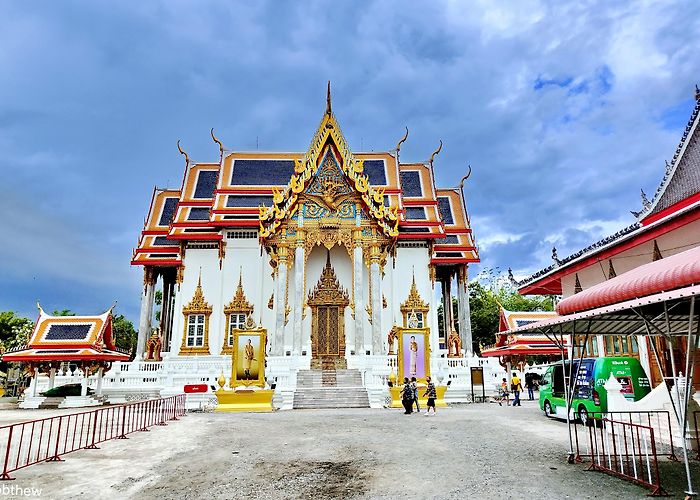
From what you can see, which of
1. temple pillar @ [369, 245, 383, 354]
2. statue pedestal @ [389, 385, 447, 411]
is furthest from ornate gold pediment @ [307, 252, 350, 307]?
statue pedestal @ [389, 385, 447, 411]

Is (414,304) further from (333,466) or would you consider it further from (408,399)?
(333,466)

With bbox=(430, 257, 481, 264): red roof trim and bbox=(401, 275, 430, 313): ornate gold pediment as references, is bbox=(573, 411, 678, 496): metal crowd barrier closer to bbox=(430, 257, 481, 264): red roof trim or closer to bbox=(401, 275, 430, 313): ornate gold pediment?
bbox=(401, 275, 430, 313): ornate gold pediment

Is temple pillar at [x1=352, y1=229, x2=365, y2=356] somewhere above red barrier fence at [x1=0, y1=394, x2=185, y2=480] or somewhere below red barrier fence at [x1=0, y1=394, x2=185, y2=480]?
above

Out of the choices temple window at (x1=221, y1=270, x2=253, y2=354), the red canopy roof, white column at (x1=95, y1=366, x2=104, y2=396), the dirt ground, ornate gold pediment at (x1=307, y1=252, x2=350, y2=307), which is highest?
ornate gold pediment at (x1=307, y1=252, x2=350, y2=307)

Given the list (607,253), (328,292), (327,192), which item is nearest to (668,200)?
(607,253)

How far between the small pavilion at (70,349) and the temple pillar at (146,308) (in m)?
3.11

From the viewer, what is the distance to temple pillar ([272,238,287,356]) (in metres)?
19.8

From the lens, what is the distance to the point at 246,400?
15633 millimetres

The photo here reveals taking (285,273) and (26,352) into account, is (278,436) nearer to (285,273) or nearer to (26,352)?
(285,273)

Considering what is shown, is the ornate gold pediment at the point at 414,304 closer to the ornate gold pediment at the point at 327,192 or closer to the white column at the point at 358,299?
the white column at the point at 358,299

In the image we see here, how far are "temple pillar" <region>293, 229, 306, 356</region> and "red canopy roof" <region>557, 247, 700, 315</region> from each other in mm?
13076

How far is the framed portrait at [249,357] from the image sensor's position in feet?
53.2

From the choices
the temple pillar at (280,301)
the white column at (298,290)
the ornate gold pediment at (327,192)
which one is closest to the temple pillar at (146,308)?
the temple pillar at (280,301)

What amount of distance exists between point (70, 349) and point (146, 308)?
5.77 m
